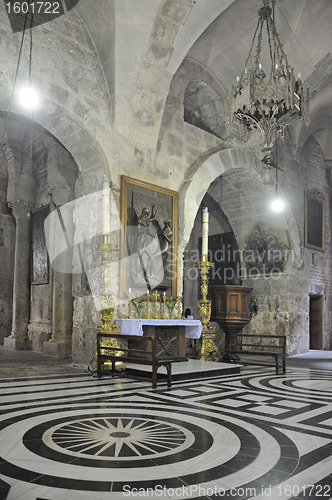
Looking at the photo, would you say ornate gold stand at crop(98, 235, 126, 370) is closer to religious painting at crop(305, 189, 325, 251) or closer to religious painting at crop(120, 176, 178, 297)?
religious painting at crop(120, 176, 178, 297)

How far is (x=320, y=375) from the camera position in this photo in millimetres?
7738

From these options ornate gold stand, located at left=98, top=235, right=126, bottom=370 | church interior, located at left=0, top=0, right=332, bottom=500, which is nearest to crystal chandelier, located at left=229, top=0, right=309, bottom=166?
church interior, located at left=0, top=0, right=332, bottom=500

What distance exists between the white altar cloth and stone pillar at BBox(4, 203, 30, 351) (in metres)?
5.62

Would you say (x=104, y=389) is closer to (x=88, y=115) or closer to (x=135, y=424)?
(x=135, y=424)

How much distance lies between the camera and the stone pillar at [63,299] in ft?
34.8

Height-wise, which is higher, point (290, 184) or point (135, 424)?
point (290, 184)

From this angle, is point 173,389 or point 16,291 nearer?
point 173,389

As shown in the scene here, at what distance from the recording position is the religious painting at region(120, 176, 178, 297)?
27.0ft

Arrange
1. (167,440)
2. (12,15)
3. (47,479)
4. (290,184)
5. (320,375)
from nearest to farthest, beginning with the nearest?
(47,479) → (167,440) → (12,15) → (320,375) → (290,184)

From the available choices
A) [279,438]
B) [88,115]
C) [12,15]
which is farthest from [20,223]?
[279,438]

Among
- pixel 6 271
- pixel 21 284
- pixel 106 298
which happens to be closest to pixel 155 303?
pixel 106 298

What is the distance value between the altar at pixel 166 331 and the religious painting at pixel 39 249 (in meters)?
4.86

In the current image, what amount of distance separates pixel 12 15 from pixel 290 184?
9.08 m

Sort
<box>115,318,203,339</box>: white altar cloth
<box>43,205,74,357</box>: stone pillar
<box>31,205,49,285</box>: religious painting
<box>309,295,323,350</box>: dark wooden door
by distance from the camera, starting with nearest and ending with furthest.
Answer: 1. <box>115,318,203,339</box>: white altar cloth
2. <box>43,205,74,357</box>: stone pillar
3. <box>31,205,49,285</box>: religious painting
4. <box>309,295,323,350</box>: dark wooden door
